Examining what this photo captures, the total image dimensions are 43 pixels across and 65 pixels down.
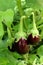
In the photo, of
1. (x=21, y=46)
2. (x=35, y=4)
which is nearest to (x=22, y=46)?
(x=21, y=46)

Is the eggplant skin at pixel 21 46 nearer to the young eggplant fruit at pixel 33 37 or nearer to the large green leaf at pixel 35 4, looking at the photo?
the young eggplant fruit at pixel 33 37

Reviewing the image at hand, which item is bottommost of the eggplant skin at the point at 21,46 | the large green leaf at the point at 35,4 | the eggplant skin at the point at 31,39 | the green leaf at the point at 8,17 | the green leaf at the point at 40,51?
the green leaf at the point at 40,51

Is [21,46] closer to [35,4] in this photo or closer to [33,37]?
[33,37]

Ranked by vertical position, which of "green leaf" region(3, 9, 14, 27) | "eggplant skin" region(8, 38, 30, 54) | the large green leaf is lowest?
"eggplant skin" region(8, 38, 30, 54)

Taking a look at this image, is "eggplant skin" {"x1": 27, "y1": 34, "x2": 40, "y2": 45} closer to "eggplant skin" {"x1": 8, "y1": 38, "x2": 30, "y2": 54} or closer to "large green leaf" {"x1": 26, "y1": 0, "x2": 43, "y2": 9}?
"eggplant skin" {"x1": 8, "y1": 38, "x2": 30, "y2": 54}

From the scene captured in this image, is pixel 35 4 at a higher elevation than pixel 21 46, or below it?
higher

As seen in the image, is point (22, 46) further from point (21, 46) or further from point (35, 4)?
point (35, 4)

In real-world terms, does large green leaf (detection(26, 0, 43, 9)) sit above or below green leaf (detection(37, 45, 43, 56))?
above

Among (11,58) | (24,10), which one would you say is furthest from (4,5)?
(11,58)

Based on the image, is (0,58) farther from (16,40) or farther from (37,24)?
(37,24)

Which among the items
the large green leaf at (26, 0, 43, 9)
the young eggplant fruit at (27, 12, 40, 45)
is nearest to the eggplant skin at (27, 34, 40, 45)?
the young eggplant fruit at (27, 12, 40, 45)

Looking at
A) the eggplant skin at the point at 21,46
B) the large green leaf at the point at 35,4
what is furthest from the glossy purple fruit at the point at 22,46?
the large green leaf at the point at 35,4
